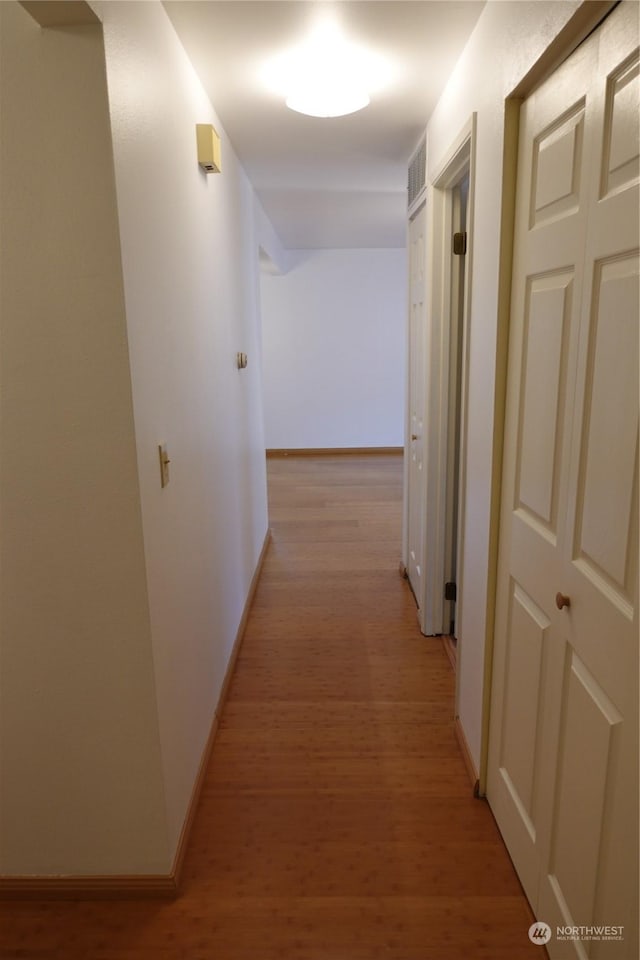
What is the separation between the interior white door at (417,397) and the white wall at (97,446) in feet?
4.57

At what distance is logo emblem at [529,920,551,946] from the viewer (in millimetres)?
1460

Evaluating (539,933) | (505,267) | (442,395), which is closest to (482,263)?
(505,267)

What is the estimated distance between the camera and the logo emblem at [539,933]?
146cm

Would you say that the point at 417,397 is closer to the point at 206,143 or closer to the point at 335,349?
the point at 206,143

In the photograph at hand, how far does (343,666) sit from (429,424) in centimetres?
122

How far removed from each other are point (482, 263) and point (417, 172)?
4.49ft

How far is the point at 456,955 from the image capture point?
149cm

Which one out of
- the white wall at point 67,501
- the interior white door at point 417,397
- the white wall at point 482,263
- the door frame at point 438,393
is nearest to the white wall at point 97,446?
the white wall at point 67,501

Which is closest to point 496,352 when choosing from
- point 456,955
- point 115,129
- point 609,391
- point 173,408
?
point 609,391

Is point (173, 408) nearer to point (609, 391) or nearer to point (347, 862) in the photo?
point (609, 391)

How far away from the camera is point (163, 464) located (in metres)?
1.65

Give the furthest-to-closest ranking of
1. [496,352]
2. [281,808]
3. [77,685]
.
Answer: [281,808] → [496,352] → [77,685]

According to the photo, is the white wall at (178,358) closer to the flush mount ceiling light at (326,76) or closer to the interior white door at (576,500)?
the flush mount ceiling light at (326,76)

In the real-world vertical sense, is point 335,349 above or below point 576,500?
above
